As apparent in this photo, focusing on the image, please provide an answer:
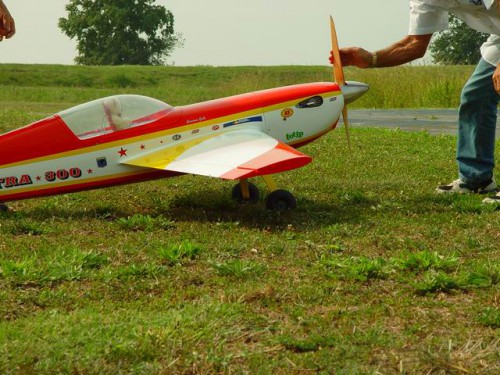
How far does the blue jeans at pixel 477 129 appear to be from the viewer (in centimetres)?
901

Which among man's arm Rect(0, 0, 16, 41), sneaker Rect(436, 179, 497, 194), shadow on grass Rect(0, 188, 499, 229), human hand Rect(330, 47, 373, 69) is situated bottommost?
sneaker Rect(436, 179, 497, 194)

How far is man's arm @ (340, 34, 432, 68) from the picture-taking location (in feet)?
25.2

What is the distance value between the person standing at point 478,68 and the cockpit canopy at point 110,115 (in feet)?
6.91

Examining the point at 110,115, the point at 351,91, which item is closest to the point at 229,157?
the point at 110,115

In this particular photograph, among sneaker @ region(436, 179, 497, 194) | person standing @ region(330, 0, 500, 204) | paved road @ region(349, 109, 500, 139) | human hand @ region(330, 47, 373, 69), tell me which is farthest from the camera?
paved road @ region(349, 109, 500, 139)

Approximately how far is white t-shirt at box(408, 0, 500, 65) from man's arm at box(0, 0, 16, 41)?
3.64m

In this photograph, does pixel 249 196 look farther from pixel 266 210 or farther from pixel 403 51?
pixel 403 51

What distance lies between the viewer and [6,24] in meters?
6.27

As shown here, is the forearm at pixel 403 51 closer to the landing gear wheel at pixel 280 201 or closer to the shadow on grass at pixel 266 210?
the shadow on grass at pixel 266 210

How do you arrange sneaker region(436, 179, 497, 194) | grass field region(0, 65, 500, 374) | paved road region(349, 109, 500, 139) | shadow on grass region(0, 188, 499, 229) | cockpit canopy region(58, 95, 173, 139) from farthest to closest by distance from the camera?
1. paved road region(349, 109, 500, 139)
2. sneaker region(436, 179, 497, 194)
3. cockpit canopy region(58, 95, 173, 139)
4. shadow on grass region(0, 188, 499, 229)
5. grass field region(0, 65, 500, 374)

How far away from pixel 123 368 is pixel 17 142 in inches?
179

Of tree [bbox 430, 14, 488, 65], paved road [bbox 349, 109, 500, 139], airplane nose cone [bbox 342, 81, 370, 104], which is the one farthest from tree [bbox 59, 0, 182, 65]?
airplane nose cone [bbox 342, 81, 370, 104]

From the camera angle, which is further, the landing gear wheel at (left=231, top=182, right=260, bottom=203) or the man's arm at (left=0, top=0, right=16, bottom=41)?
the landing gear wheel at (left=231, top=182, right=260, bottom=203)

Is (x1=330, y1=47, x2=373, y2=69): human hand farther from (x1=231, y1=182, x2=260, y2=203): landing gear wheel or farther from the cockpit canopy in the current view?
the cockpit canopy
